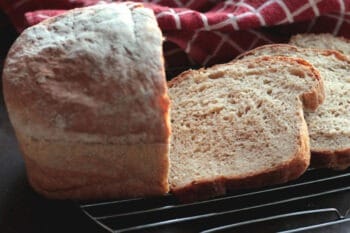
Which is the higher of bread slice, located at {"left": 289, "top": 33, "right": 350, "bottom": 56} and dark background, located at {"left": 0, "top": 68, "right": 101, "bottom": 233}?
bread slice, located at {"left": 289, "top": 33, "right": 350, "bottom": 56}

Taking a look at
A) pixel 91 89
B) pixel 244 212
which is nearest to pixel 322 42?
pixel 244 212

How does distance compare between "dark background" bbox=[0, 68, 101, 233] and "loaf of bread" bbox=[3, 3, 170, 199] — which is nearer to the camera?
"loaf of bread" bbox=[3, 3, 170, 199]

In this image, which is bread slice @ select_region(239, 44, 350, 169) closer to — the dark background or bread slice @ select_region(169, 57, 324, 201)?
bread slice @ select_region(169, 57, 324, 201)

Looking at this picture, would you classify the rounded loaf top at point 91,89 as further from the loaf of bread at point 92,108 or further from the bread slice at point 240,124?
the bread slice at point 240,124

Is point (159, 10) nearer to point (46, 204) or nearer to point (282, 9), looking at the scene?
point (282, 9)

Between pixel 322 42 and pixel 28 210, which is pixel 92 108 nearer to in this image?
pixel 28 210

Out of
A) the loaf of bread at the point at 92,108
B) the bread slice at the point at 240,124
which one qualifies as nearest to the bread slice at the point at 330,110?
the bread slice at the point at 240,124

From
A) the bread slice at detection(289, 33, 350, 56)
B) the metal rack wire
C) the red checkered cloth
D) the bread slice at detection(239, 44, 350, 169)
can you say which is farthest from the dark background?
the bread slice at detection(289, 33, 350, 56)
